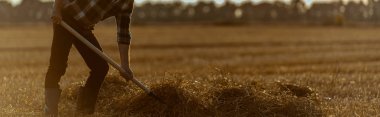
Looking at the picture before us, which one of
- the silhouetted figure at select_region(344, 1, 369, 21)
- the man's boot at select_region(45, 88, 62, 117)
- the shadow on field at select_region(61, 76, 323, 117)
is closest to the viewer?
the man's boot at select_region(45, 88, 62, 117)

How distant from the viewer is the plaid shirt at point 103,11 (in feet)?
21.0

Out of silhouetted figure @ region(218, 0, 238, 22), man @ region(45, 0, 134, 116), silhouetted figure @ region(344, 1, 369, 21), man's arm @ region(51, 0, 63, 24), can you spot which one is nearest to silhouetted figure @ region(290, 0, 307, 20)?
silhouetted figure @ region(344, 1, 369, 21)

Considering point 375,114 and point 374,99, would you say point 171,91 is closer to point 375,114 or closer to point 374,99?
point 375,114

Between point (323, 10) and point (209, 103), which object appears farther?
point (323, 10)

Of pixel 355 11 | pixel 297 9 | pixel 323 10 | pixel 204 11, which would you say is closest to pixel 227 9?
pixel 204 11

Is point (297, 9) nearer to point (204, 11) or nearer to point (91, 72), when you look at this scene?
point (204, 11)

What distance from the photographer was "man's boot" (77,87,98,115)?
6941 mm

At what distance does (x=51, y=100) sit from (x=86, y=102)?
44cm

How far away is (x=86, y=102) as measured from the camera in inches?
274

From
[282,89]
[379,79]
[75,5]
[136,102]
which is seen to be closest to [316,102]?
[282,89]

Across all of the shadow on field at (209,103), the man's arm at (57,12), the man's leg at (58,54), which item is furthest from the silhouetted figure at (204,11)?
the man's arm at (57,12)

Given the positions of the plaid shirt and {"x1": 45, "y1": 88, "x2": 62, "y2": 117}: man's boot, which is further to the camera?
{"x1": 45, "y1": 88, "x2": 62, "y2": 117}: man's boot

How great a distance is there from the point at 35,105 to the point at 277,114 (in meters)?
2.85

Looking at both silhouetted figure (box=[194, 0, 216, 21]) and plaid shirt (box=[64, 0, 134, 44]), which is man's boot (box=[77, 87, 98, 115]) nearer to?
plaid shirt (box=[64, 0, 134, 44])
